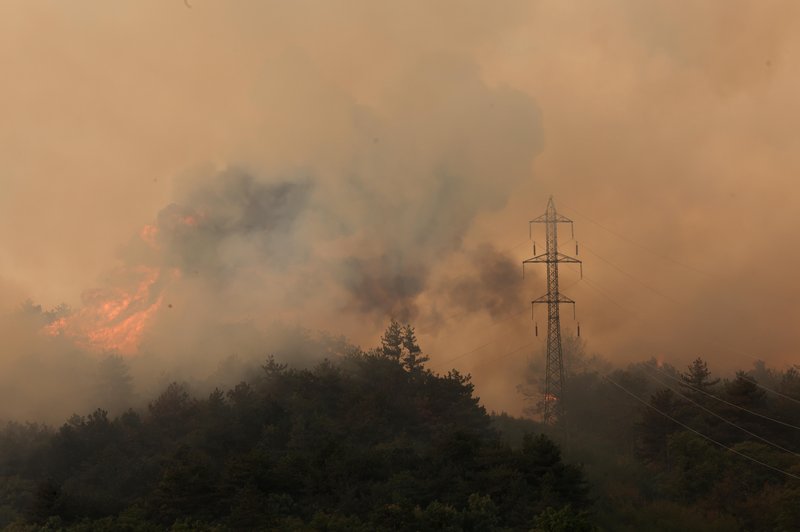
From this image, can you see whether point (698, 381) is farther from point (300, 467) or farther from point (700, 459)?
point (300, 467)

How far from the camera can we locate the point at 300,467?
255ft

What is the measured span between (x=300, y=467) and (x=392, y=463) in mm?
8934

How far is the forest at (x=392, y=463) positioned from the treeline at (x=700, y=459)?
0.21 metres

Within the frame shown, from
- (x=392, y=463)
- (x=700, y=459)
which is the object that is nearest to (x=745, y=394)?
(x=700, y=459)

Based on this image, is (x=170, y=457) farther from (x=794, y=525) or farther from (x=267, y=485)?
(x=794, y=525)

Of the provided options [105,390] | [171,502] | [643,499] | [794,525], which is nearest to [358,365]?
[105,390]

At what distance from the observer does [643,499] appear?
89.8 metres

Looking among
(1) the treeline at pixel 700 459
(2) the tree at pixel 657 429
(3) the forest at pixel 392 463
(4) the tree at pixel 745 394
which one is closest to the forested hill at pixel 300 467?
(3) the forest at pixel 392 463

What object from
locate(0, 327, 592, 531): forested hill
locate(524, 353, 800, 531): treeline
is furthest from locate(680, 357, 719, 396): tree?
locate(0, 327, 592, 531): forested hill

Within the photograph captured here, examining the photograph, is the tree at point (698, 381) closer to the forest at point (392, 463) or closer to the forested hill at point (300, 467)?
the forest at point (392, 463)

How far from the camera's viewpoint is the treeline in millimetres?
81500

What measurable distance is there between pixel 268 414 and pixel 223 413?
5.33 meters

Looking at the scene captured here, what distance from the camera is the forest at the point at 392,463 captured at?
71.0 meters

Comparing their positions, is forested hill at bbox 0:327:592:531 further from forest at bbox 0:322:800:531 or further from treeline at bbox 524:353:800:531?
treeline at bbox 524:353:800:531
